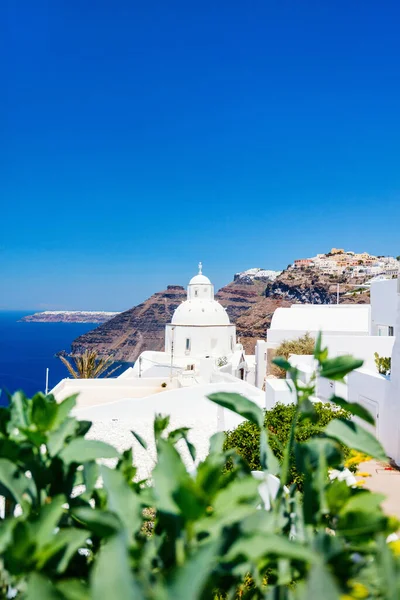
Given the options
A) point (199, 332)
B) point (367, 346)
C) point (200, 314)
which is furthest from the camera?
point (200, 314)

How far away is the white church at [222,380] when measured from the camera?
9062 mm

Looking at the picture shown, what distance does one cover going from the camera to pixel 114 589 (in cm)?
80

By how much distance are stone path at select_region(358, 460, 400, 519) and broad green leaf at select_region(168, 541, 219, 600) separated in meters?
5.73

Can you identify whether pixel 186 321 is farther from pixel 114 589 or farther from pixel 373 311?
pixel 114 589

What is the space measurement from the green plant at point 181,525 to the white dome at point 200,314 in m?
33.9

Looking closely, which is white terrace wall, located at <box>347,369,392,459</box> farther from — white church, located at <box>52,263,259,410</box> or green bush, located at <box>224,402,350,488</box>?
white church, located at <box>52,263,259,410</box>

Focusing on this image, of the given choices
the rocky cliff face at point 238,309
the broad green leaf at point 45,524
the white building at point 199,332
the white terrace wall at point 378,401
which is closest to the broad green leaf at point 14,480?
the broad green leaf at point 45,524

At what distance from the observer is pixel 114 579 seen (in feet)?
2.67

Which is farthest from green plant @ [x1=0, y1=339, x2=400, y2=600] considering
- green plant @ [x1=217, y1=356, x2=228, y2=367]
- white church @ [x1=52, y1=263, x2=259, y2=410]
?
green plant @ [x1=217, y1=356, x2=228, y2=367]

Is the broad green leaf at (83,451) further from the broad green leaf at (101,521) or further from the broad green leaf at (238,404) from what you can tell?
the broad green leaf at (238,404)

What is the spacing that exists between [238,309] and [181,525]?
134027mm

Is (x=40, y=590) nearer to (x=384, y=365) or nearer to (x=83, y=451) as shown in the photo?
(x=83, y=451)

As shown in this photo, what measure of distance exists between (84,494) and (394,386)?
7.92 meters

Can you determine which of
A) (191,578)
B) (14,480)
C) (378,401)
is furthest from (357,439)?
(378,401)
